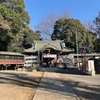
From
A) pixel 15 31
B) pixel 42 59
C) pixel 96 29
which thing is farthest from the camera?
pixel 42 59

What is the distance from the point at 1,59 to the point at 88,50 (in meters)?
28.9

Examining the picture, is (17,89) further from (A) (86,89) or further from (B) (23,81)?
(B) (23,81)

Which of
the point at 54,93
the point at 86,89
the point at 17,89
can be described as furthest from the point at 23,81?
the point at 54,93

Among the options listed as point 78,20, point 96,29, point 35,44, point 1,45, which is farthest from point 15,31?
point 78,20

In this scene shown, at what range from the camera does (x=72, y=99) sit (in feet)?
34.5

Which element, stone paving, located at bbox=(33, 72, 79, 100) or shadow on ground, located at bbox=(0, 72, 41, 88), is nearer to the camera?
stone paving, located at bbox=(33, 72, 79, 100)

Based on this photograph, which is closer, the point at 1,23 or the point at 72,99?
the point at 72,99

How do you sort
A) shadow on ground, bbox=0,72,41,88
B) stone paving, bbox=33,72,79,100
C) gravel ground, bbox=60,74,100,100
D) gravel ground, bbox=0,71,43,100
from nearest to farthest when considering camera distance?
stone paving, bbox=33,72,79,100
gravel ground, bbox=60,74,100,100
gravel ground, bbox=0,71,43,100
shadow on ground, bbox=0,72,41,88

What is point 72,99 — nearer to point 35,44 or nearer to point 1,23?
point 1,23

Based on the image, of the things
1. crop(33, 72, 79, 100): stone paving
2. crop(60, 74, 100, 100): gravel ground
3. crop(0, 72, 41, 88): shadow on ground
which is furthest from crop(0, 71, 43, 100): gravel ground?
crop(60, 74, 100, 100): gravel ground

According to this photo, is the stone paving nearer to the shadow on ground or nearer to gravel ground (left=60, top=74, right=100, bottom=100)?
gravel ground (left=60, top=74, right=100, bottom=100)

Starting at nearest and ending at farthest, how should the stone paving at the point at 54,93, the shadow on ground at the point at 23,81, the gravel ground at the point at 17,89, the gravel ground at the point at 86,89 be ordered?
the stone paving at the point at 54,93 → the gravel ground at the point at 86,89 → the gravel ground at the point at 17,89 → the shadow on ground at the point at 23,81

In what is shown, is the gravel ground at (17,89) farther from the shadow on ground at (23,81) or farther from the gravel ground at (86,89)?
the gravel ground at (86,89)

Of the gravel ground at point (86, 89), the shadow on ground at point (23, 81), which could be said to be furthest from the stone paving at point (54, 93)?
the shadow on ground at point (23, 81)
